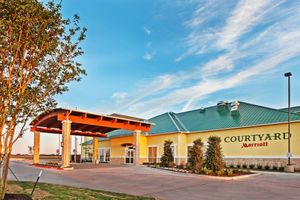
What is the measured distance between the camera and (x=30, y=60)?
7.48 m

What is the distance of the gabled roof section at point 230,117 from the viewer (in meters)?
25.4

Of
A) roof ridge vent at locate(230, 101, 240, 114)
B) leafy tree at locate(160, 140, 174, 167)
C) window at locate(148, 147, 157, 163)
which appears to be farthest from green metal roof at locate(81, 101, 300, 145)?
leafy tree at locate(160, 140, 174, 167)

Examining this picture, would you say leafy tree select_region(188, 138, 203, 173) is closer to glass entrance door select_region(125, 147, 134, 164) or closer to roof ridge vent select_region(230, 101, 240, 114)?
roof ridge vent select_region(230, 101, 240, 114)

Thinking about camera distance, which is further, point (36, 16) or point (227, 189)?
point (227, 189)

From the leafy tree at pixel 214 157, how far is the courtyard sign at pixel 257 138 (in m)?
7.83

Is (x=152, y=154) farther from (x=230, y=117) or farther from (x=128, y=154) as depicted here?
(x=230, y=117)

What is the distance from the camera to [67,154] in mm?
22953

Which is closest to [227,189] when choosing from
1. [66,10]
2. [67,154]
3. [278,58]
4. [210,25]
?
[66,10]

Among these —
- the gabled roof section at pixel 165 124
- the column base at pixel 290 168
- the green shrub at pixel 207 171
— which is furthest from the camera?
the gabled roof section at pixel 165 124

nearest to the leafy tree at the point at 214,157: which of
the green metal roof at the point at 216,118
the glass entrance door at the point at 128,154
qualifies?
the green metal roof at the point at 216,118

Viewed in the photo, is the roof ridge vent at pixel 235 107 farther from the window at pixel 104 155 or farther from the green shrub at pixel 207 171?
the window at pixel 104 155

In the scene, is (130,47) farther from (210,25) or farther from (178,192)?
(178,192)

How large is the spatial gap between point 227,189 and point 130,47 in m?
10.5

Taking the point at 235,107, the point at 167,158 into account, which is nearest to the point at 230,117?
the point at 235,107
